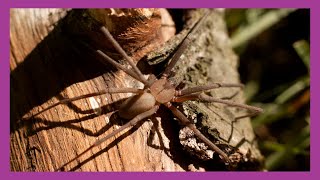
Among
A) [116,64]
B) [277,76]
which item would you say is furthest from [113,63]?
[277,76]

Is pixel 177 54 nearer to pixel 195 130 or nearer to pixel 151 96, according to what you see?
pixel 151 96

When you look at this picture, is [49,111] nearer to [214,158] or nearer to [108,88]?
[108,88]

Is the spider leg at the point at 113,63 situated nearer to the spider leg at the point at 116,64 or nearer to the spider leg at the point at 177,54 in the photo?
the spider leg at the point at 116,64

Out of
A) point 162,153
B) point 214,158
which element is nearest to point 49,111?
point 162,153

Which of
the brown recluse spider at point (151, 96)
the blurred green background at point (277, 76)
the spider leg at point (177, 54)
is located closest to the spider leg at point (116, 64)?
the brown recluse spider at point (151, 96)

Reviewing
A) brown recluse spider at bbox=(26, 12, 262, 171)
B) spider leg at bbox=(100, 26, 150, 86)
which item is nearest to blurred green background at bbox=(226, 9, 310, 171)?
brown recluse spider at bbox=(26, 12, 262, 171)

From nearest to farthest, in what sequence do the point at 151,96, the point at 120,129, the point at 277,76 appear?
the point at 120,129
the point at 151,96
the point at 277,76

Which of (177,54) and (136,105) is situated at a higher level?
(177,54)
